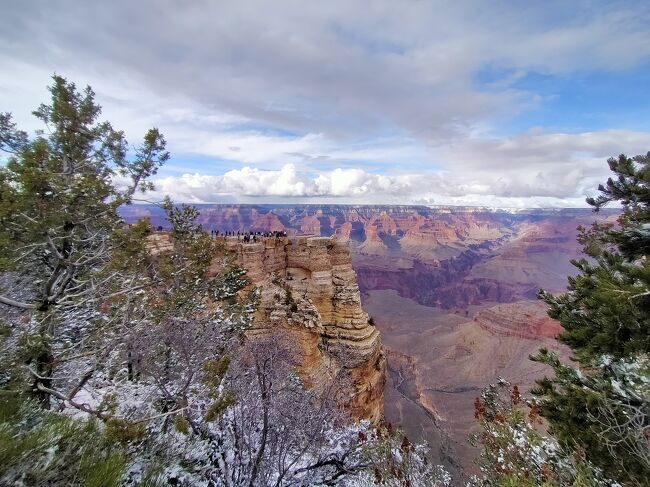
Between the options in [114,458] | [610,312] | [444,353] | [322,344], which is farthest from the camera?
[444,353]

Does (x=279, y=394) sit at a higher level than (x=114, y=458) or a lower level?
lower

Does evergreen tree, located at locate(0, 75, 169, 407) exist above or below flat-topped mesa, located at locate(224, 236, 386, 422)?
above

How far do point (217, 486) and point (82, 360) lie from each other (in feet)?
19.3

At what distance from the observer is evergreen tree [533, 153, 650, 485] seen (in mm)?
5035

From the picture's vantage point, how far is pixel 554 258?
189000 mm

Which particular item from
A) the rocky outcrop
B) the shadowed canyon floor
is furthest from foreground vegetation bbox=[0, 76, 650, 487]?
the rocky outcrop

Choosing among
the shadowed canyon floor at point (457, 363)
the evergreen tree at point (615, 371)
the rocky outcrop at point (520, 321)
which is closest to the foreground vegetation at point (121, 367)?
the evergreen tree at point (615, 371)

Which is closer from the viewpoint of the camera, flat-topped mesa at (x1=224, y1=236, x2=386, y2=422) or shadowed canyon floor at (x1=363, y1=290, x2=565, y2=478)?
flat-topped mesa at (x1=224, y1=236, x2=386, y2=422)

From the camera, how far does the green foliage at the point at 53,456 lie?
112 inches

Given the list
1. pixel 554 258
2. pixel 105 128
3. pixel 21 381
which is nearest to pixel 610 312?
pixel 21 381

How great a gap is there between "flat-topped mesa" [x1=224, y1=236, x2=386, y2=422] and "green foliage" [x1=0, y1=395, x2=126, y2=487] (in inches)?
484

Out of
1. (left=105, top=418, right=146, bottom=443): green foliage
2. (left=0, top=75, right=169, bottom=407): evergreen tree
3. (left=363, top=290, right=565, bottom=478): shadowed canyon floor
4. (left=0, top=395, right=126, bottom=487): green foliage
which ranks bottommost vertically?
(left=363, top=290, right=565, bottom=478): shadowed canyon floor

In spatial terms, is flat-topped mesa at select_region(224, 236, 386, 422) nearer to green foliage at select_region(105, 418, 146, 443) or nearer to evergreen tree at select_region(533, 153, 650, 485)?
evergreen tree at select_region(533, 153, 650, 485)

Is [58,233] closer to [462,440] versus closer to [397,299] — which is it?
[462,440]
